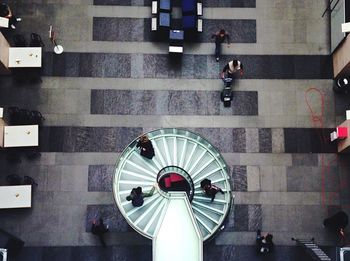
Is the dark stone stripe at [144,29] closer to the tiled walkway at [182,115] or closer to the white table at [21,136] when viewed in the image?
the tiled walkway at [182,115]

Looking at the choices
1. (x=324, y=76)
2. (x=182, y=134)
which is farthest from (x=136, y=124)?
(x=324, y=76)

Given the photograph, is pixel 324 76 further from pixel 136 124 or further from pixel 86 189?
pixel 86 189

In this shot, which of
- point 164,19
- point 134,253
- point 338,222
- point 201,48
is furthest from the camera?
point 201,48

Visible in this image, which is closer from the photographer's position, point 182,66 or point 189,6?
point 189,6

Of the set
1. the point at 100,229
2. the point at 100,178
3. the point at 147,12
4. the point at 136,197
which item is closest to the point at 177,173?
the point at 136,197

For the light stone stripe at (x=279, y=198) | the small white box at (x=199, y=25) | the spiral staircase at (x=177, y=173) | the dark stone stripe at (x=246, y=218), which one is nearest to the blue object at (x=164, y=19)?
the small white box at (x=199, y=25)

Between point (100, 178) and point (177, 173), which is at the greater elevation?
point (177, 173)

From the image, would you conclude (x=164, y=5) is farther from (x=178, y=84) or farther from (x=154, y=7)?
(x=178, y=84)
